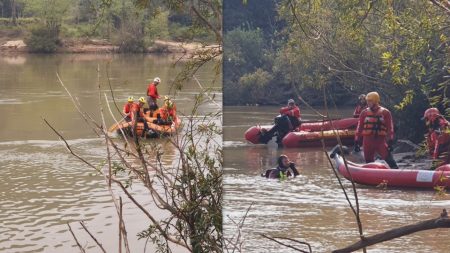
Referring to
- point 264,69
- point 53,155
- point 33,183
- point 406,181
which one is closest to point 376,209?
point 406,181

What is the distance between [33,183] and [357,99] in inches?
156

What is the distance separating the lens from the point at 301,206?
3791 millimetres

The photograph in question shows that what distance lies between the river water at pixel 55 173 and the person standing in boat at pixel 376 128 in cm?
77

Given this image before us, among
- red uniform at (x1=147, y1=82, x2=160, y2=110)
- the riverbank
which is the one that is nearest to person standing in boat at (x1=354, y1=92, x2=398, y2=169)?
red uniform at (x1=147, y1=82, x2=160, y2=110)

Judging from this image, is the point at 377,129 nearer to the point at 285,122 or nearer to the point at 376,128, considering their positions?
the point at 376,128

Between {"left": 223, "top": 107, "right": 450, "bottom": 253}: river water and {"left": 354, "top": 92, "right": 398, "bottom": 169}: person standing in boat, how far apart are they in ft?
0.45

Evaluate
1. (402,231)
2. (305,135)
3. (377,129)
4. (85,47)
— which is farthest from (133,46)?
(402,231)

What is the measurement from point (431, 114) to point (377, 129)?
97 cm

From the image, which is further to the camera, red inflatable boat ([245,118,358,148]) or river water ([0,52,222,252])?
river water ([0,52,222,252])

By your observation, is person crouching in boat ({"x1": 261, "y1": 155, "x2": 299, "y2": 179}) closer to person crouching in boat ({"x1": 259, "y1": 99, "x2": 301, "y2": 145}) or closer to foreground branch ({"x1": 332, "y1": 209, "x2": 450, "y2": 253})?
person crouching in boat ({"x1": 259, "y1": 99, "x2": 301, "y2": 145})

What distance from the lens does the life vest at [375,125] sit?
3.90 meters

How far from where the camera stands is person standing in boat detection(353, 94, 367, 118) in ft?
12.9

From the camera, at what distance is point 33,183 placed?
23.0ft

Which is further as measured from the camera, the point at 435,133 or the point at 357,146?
the point at 357,146
